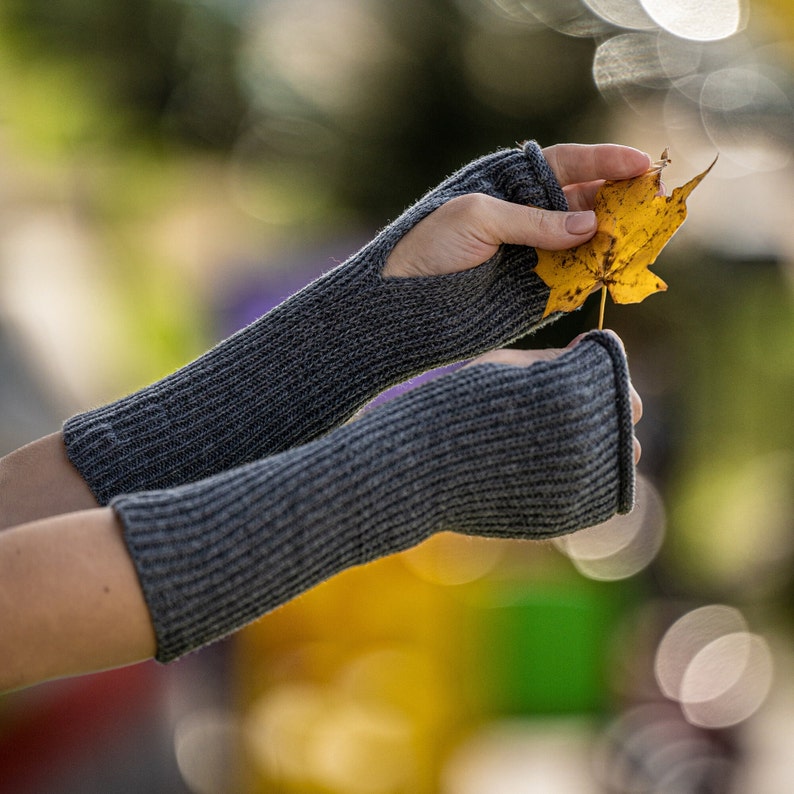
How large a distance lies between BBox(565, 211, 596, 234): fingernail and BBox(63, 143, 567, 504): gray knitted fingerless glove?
0.06 m

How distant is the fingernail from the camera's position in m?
1.19

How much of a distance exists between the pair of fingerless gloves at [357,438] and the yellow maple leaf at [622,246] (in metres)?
0.05

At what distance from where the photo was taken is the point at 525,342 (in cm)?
301

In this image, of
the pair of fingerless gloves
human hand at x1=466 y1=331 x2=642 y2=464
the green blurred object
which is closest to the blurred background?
the green blurred object

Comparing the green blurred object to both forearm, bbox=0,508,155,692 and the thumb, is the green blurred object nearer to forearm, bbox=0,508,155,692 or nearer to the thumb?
the thumb

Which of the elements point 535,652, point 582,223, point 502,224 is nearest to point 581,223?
point 582,223

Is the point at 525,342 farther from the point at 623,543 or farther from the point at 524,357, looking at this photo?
the point at 524,357

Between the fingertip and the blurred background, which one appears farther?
the blurred background

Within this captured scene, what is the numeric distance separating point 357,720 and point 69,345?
1588mm

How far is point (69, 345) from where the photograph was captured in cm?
329

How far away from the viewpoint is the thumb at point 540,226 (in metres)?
1.19

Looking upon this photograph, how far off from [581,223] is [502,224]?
4.0 inches

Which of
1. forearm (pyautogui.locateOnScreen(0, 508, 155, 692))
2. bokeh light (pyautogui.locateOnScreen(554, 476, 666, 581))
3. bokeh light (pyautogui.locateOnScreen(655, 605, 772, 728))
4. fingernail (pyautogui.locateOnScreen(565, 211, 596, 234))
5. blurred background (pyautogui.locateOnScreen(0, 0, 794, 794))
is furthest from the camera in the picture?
bokeh light (pyautogui.locateOnScreen(554, 476, 666, 581))

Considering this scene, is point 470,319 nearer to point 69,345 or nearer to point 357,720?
point 357,720
